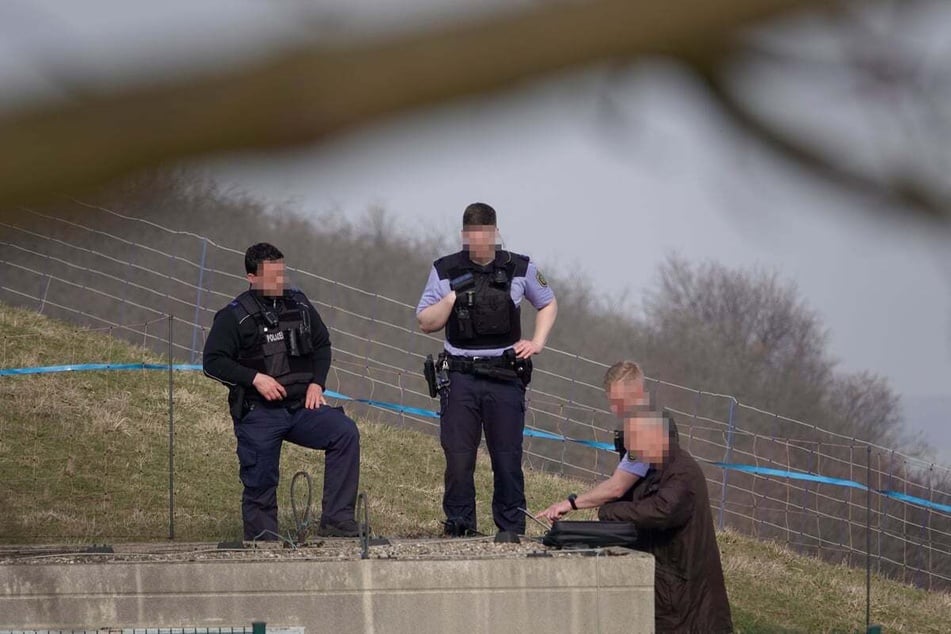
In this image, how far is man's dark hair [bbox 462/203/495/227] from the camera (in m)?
6.78

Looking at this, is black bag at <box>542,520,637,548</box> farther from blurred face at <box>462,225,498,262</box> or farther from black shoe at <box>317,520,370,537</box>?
blurred face at <box>462,225,498,262</box>

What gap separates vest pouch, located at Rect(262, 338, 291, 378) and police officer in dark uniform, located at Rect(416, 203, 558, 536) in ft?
2.55

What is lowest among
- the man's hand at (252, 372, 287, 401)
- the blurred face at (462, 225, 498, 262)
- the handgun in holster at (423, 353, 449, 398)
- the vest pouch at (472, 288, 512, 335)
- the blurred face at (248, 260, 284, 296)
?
the man's hand at (252, 372, 287, 401)

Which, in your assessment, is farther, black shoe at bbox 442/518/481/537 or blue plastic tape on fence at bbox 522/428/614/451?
blue plastic tape on fence at bbox 522/428/614/451

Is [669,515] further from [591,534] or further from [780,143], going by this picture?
[780,143]

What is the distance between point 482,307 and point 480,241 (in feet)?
1.18

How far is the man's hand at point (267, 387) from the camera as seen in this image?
7.04 m

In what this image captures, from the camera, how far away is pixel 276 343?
7.25 meters

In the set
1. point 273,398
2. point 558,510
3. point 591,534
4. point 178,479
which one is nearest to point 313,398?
point 273,398

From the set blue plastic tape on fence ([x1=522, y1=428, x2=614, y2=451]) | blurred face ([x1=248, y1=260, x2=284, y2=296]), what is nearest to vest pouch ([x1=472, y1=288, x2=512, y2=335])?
blurred face ([x1=248, y1=260, x2=284, y2=296])

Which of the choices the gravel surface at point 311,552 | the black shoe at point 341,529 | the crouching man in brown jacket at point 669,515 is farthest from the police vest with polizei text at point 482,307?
the crouching man in brown jacket at point 669,515

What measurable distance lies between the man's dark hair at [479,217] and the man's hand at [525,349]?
69 centimetres

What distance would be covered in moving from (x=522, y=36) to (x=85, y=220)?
24.1 inches

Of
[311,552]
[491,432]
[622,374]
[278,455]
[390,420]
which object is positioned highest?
[390,420]
